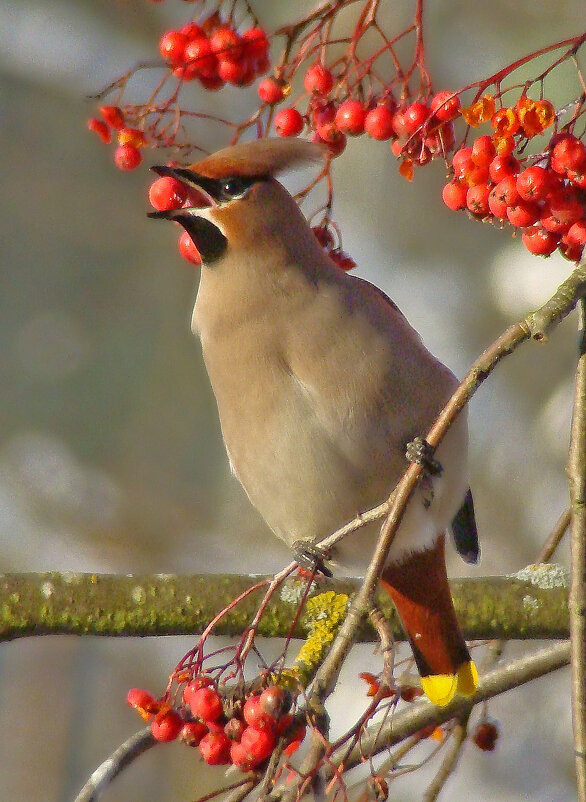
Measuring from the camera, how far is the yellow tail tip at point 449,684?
2252mm

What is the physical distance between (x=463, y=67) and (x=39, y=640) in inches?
131

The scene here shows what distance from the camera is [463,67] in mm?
5438

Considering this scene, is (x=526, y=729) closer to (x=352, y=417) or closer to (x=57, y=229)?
(x=352, y=417)

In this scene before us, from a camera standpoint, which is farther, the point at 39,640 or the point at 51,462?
the point at 51,462

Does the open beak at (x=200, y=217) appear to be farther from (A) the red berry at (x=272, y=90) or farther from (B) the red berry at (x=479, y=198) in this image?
(B) the red berry at (x=479, y=198)

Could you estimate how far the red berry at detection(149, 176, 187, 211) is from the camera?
2.10 meters

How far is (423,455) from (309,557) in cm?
60

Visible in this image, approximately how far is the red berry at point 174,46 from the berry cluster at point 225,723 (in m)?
0.97

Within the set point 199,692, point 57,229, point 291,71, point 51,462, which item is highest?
point 57,229

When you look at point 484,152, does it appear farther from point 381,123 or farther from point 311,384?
point 311,384

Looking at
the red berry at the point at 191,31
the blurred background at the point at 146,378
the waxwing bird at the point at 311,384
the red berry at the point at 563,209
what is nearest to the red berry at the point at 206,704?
the waxwing bird at the point at 311,384

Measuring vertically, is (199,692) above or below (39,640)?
below

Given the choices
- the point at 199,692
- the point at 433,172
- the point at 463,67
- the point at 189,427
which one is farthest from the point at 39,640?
the point at 199,692

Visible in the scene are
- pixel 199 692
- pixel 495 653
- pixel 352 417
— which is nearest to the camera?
pixel 199 692
